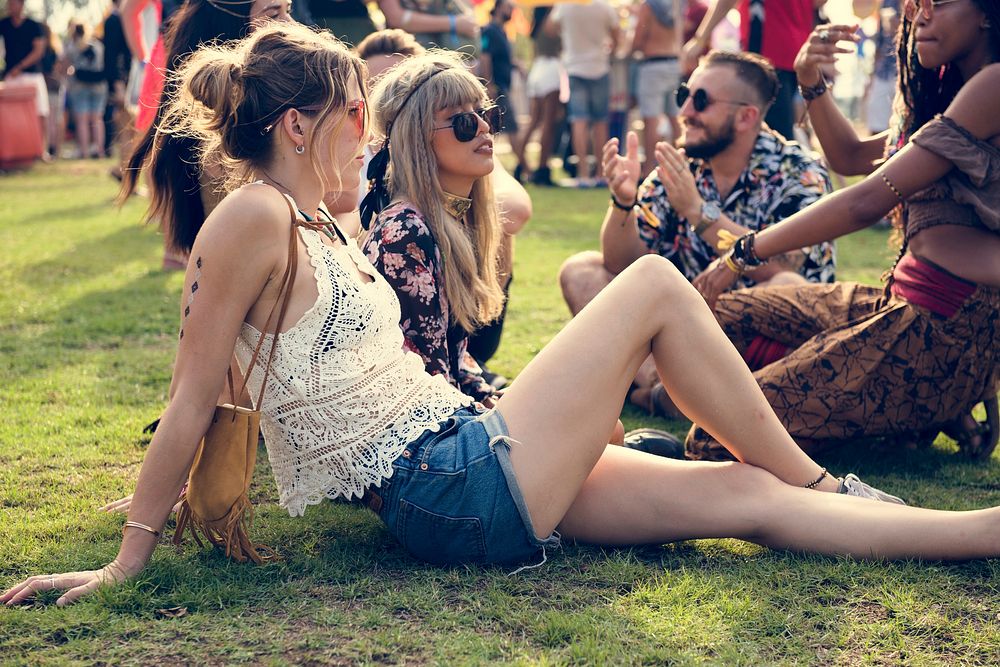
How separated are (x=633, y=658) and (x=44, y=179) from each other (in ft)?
47.4

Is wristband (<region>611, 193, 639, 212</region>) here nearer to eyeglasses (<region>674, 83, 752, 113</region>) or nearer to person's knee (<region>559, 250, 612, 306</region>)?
person's knee (<region>559, 250, 612, 306</region>)

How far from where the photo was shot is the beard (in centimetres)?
479

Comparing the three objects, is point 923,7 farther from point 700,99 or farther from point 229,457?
point 229,457

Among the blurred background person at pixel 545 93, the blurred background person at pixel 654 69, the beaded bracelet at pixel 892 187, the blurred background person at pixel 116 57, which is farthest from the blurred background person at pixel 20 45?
the beaded bracelet at pixel 892 187

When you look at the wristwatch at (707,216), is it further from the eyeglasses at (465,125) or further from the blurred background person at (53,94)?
the blurred background person at (53,94)

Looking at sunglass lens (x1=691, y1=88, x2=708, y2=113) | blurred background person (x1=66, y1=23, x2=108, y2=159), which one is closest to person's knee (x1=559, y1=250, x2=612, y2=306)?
sunglass lens (x1=691, y1=88, x2=708, y2=113)

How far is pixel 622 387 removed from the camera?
2.87 meters

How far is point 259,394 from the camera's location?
274cm

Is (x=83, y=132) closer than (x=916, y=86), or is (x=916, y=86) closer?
(x=916, y=86)

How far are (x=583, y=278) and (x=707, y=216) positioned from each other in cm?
71

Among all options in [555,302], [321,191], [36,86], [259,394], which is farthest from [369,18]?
[36,86]

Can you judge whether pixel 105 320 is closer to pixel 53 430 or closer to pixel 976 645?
pixel 53 430

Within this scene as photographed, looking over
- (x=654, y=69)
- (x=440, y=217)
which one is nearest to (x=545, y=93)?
(x=654, y=69)

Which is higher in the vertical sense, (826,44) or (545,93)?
(826,44)
